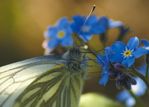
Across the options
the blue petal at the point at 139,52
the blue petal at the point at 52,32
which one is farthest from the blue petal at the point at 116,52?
the blue petal at the point at 52,32

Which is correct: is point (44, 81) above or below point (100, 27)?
below

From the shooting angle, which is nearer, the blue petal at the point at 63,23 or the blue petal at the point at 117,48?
the blue petal at the point at 117,48

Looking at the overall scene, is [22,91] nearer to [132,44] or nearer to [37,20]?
[132,44]

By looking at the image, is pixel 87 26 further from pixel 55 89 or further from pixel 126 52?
pixel 126 52

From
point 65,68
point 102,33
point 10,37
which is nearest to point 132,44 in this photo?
point 65,68

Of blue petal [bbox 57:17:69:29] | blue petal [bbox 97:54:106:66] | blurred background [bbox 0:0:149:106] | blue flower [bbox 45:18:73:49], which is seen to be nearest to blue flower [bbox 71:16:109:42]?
blue flower [bbox 45:18:73:49]

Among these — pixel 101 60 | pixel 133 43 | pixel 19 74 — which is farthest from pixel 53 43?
pixel 133 43

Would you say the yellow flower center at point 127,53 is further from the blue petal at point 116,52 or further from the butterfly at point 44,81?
the butterfly at point 44,81
